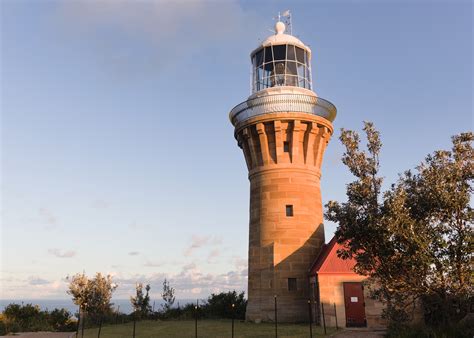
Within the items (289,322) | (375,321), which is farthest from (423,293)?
(289,322)

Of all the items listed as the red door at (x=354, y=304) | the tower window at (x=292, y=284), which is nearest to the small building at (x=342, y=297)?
the red door at (x=354, y=304)

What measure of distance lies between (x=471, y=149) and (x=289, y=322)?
17539mm

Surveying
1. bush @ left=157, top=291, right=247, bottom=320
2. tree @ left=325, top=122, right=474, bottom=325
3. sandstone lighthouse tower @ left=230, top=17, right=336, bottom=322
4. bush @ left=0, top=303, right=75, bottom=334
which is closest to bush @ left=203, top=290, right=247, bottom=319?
bush @ left=157, top=291, right=247, bottom=320

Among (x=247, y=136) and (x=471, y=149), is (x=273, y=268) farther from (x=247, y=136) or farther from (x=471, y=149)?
(x=471, y=149)

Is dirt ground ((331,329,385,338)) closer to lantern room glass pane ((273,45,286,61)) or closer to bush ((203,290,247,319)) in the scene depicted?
bush ((203,290,247,319))

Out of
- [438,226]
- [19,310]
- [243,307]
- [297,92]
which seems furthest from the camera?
[243,307]

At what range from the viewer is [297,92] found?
28625mm

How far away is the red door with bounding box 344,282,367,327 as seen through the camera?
23391 millimetres

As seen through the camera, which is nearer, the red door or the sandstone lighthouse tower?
the red door

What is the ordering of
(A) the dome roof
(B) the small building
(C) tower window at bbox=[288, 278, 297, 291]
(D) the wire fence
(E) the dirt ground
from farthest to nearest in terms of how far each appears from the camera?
(A) the dome roof < (C) tower window at bbox=[288, 278, 297, 291] < (B) the small building < (D) the wire fence < (E) the dirt ground

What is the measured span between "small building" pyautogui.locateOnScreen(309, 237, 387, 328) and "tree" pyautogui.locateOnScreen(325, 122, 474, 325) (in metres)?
10.7

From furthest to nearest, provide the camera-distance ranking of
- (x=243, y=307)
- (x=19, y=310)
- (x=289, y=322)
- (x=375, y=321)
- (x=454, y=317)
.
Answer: (x=243, y=307) < (x=19, y=310) < (x=289, y=322) < (x=375, y=321) < (x=454, y=317)

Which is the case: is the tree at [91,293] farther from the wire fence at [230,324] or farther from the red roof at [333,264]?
the red roof at [333,264]

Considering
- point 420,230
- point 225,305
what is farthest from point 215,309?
point 420,230
